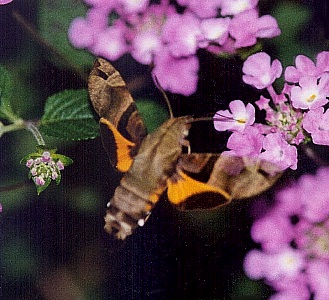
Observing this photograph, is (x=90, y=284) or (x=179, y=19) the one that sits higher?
(x=179, y=19)

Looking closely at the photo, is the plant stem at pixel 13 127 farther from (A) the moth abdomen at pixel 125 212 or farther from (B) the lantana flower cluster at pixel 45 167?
(A) the moth abdomen at pixel 125 212

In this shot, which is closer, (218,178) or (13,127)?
(218,178)

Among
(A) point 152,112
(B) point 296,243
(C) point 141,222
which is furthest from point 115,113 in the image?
(B) point 296,243

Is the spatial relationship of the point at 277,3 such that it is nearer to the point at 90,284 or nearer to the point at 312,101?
the point at 312,101

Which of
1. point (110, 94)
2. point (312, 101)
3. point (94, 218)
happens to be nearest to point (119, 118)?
point (110, 94)

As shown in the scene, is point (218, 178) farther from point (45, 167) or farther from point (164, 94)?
point (45, 167)
